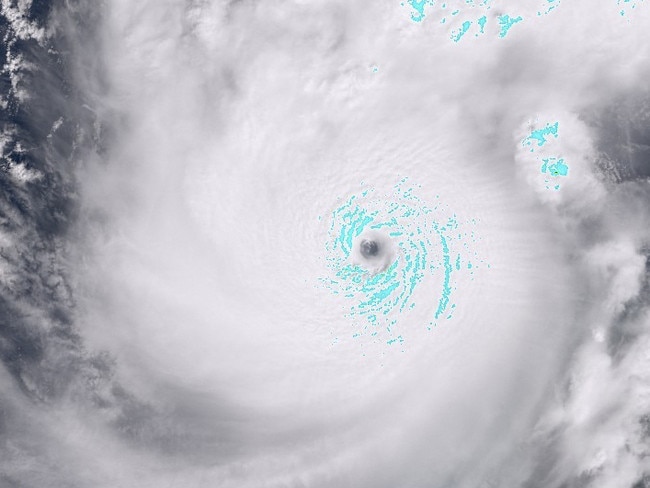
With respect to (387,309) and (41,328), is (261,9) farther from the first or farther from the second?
(41,328)

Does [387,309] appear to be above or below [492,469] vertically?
above

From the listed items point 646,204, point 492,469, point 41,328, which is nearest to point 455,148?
point 646,204

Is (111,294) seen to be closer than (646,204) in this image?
No

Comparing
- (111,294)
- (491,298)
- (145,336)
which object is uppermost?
(111,294)

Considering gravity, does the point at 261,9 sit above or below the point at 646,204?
above

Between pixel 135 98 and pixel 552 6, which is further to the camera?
pixel 135 98

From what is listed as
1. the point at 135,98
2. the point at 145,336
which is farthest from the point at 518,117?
the point at 145,336

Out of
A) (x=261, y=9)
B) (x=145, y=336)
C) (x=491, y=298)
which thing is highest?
(x=261, y=9)

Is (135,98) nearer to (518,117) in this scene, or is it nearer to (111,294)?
(111,294)

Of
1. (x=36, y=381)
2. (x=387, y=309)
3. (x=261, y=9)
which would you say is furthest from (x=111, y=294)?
(x=261, y=9)
